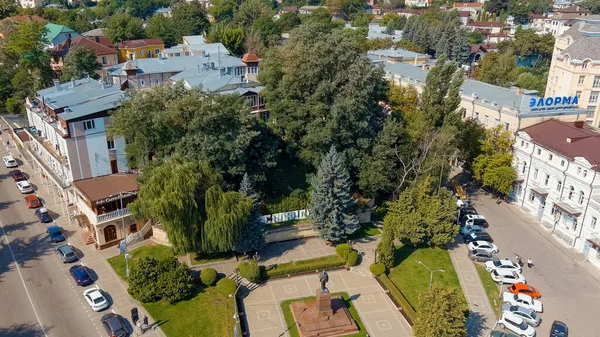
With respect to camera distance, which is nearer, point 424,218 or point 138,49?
point 424,218

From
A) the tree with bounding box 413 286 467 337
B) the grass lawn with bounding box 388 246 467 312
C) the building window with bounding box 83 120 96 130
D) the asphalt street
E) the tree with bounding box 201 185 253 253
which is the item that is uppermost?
the building window with bounding box 83 120 96 130

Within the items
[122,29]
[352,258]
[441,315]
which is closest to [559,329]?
[441,315]

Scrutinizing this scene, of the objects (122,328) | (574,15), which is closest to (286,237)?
(122,328)

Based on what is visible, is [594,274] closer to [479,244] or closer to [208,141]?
[479,244]

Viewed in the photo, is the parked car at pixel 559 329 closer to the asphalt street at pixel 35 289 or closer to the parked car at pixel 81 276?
the asphalt street at pixel 35 289

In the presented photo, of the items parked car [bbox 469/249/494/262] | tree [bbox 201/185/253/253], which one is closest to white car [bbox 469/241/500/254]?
parked car [bbox 469/249/494/262]

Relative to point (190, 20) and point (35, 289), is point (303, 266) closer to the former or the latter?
point (35, 289)

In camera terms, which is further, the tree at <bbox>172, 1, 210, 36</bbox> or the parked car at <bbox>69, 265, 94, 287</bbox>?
the tree at <bbox>172, 1, 210, 36</bbox>

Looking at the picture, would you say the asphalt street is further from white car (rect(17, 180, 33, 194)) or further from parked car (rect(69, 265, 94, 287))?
white car (rect(17, 180, 33, 194))
